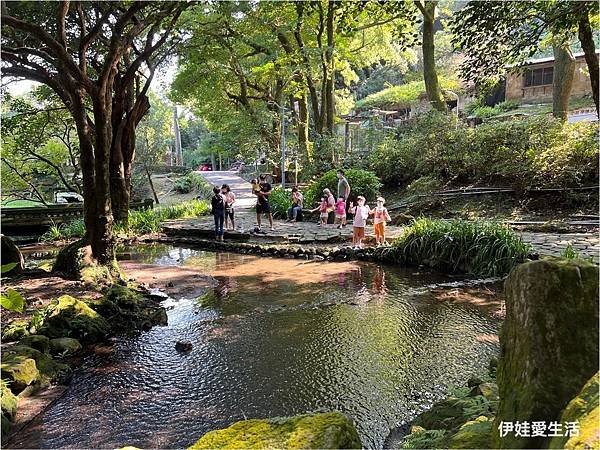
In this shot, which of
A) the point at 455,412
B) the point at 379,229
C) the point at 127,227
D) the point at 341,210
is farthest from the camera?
the point at 127,227

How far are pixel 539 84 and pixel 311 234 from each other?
21881 millimetres

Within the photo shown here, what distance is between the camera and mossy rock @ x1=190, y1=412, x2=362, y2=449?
255 centimetres

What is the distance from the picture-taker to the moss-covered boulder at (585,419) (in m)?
1.68

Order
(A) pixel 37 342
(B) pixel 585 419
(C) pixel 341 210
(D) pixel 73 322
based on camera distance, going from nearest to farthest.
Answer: (B) pixel 585 419
(A) pixel 37 342
(D) pixel 73 322
(C) pixel 341 210

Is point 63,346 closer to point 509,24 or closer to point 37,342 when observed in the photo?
point 37,342

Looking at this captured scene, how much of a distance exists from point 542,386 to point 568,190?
44.1 ft

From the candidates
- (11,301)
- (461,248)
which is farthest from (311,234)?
(11,301)

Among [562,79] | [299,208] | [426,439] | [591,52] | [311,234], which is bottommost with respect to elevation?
[426,439]

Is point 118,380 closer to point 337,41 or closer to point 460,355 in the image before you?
point 460,355

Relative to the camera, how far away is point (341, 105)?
106 feet

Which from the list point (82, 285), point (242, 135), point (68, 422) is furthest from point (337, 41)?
point (68, 422)

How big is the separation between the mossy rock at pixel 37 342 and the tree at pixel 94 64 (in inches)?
148

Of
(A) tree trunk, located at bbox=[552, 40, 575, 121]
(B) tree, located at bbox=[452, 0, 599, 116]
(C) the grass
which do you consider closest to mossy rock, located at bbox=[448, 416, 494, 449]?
(B) tree, located at bbox=[452, 0, 599, 116]

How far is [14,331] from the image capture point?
6434 millimetres
